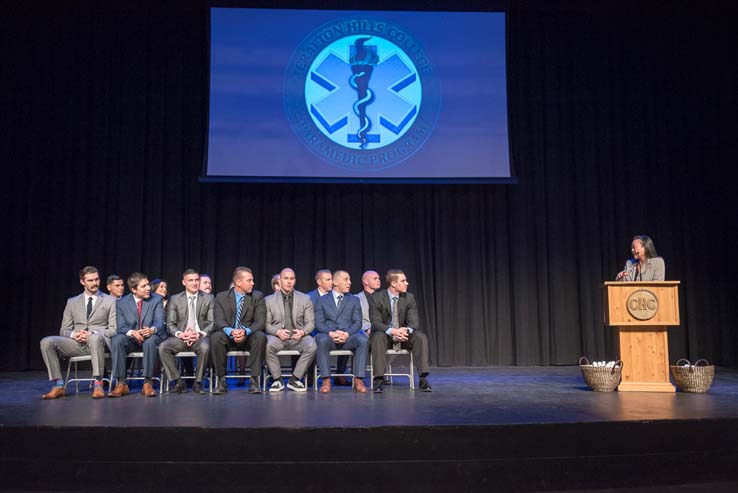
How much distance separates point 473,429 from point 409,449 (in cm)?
37

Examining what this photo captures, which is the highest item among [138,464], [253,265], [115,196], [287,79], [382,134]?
[287,79]

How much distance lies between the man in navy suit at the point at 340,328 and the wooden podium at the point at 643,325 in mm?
2092

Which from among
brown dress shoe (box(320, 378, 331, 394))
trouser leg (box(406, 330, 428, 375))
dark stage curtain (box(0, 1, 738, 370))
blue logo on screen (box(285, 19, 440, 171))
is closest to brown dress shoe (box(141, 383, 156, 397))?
brown dress shoe (box(320, 378, 331, 394))

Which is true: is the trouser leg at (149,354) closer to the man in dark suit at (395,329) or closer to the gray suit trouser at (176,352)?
the gray suit trouser at (176,352)

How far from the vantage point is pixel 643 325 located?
5160 mm

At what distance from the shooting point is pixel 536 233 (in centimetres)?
809

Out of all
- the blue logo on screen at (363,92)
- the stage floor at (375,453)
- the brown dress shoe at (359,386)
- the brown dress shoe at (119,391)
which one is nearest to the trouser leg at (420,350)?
the brown dress shoe at (359,386)

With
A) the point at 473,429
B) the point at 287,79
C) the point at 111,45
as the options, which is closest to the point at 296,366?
the point at 473,429

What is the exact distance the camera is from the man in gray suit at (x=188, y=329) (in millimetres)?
5309

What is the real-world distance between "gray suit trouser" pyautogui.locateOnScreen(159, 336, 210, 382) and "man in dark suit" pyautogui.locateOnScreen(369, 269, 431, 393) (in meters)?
1.40

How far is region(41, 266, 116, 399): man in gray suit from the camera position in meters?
5.08

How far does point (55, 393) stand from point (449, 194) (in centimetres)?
497

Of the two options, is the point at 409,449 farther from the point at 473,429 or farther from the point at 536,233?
the point at 536,233

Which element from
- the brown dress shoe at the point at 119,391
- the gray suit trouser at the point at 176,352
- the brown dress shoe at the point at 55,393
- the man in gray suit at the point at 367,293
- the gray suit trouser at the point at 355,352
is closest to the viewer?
the brown dress shoe at the point at 55,393
